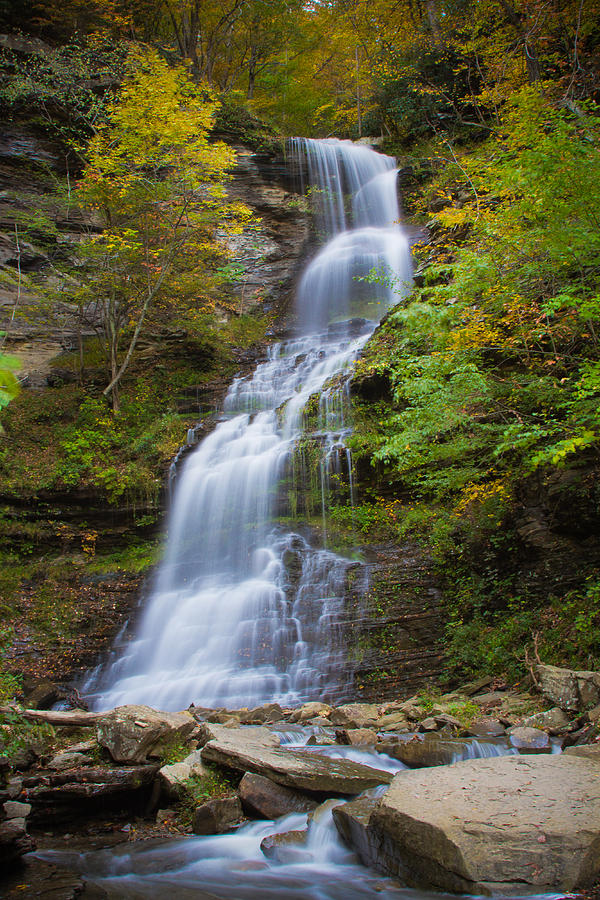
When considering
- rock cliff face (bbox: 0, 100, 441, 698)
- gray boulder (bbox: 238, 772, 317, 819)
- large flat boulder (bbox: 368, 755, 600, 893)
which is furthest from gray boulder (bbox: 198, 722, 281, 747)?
rock cliff face (bbox: 0, 100, 441, 698)

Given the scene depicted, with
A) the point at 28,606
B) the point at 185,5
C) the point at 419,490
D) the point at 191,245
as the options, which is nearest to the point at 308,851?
the point at 419,490

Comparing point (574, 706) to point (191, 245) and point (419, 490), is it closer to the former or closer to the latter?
point (419, 490)

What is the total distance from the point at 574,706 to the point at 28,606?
9841mm

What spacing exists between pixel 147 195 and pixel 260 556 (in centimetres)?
1016

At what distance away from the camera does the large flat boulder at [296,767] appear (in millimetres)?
4195

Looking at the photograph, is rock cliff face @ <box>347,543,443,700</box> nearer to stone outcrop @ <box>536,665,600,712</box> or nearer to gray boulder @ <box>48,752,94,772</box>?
stone outcrop @ <box>536,665,600,712</box>

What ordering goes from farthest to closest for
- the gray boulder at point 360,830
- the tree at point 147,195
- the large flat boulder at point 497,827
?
1. the tree at point 147,195
2. the gray boulder at point 360,830
3. the large flat boulder at point 497,827

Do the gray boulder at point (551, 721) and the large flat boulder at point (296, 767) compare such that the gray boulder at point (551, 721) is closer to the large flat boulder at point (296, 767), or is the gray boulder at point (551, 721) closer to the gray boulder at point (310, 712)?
the large flat boulder at point (296, 767)

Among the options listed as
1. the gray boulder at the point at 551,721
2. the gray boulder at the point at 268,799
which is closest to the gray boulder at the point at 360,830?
the gray boulder at the point at 268,799

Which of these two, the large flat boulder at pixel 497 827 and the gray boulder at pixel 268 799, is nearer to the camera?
the large flat boulder at pixel 497 827

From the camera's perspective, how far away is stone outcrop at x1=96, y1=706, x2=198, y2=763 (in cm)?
470

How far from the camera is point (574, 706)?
522 centimetres

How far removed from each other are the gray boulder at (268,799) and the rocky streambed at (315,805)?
11mm

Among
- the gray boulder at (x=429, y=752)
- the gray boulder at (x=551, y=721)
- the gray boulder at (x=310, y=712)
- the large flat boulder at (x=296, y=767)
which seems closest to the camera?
the large flat boulder at (x=296, y=767)
